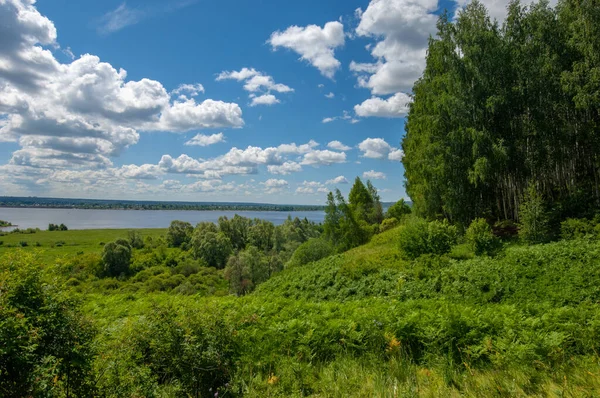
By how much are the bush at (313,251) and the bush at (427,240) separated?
1548cm

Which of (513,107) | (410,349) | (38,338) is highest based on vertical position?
(513,107)

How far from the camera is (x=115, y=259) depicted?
63.6 meters

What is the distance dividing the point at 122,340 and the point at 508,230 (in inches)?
787

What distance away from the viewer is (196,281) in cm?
5422

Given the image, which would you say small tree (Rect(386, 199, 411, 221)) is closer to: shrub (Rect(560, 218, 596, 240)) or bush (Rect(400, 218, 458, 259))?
bush (Rect(400, 218, 458, 259))

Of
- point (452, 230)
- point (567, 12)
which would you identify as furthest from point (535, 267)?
point (567, 12)

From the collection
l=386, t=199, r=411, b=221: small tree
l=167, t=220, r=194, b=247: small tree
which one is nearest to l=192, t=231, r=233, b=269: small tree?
l=167, t=220, r=194, b=247: small tree

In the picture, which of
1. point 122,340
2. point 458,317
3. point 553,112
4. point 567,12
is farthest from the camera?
point 553,112

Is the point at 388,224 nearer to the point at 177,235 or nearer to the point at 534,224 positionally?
the point at 534,224

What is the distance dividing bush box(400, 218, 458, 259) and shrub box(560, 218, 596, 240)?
440 cm

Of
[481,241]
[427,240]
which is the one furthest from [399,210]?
[481,241]

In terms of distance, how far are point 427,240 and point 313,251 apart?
57.6ft

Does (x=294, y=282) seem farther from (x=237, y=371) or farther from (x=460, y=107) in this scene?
(x=460, y=107)

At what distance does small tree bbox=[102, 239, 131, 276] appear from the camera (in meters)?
63.1
